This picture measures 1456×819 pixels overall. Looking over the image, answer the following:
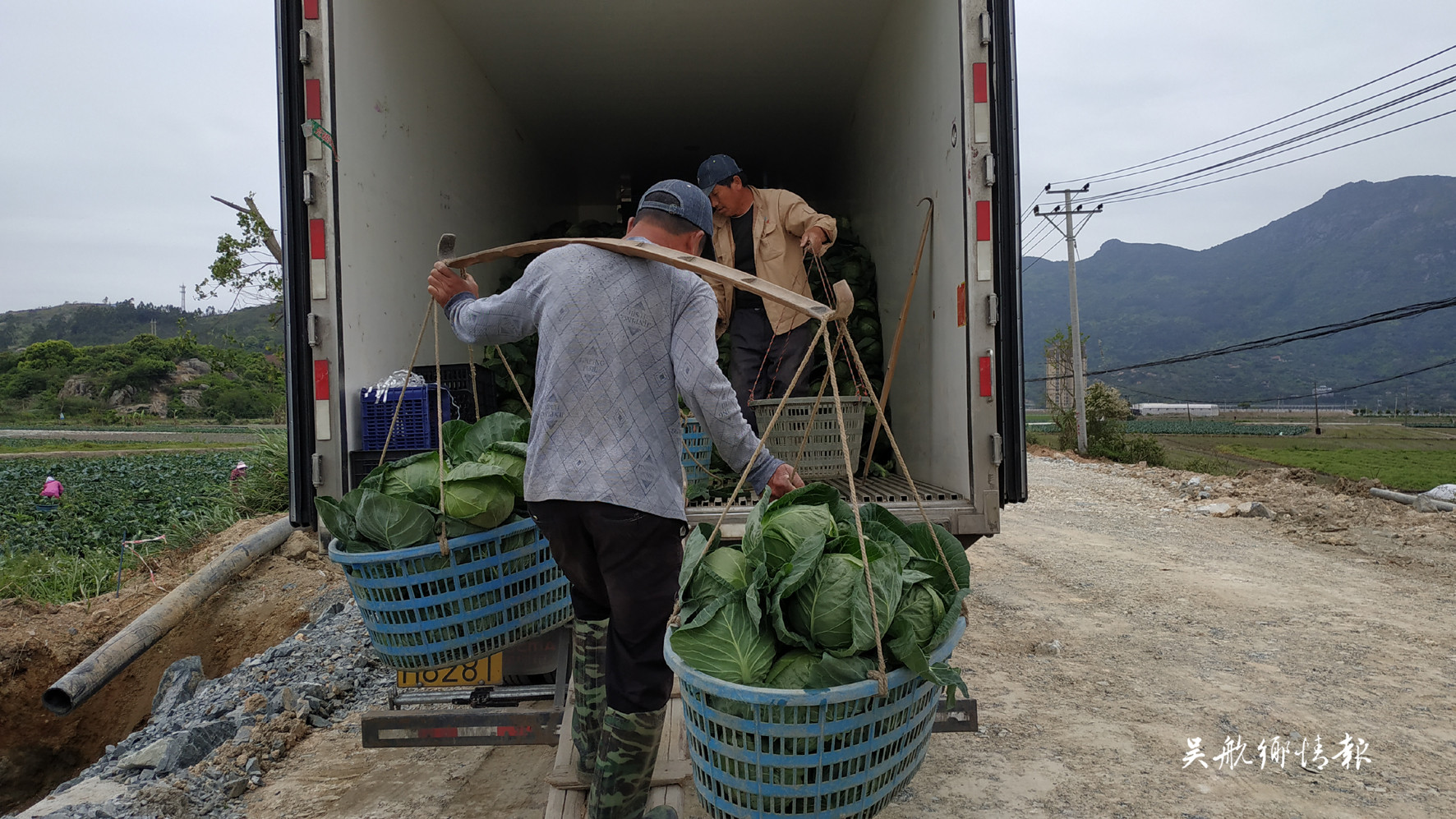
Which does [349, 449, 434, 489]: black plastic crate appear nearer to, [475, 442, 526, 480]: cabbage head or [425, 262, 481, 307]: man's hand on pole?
[475, 442, 526, 480]: cabbage head

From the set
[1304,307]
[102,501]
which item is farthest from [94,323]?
[1304,307]

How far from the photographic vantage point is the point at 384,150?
4012 millimetres

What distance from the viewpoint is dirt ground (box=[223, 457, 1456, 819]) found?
3.21 meters

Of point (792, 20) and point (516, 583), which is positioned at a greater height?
point (792, 20)

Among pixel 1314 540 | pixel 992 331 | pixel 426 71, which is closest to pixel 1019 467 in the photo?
pixel 992 331

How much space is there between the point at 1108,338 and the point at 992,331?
167 m

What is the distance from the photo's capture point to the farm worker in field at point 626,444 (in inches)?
87.3

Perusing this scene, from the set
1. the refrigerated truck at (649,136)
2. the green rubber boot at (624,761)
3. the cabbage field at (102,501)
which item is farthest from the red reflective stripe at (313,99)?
the cabbage field at (102,501)

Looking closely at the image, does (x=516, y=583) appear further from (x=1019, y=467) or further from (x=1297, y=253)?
(x=1297, y=253)

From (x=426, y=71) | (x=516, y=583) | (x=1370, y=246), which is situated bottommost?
(x=516, y=583)

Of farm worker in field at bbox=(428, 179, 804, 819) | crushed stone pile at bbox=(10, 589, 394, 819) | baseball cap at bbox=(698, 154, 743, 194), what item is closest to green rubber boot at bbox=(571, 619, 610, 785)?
farm worker in field at bbox=(428, 179, 804, 819)

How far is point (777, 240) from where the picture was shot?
4.86 m

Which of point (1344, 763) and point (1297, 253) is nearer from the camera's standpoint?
point (1344, 763)

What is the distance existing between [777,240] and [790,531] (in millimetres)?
2972
